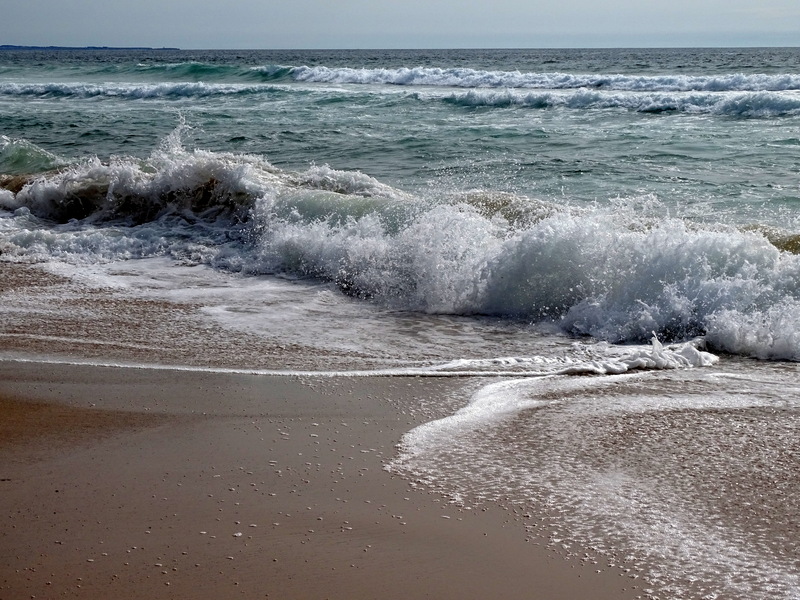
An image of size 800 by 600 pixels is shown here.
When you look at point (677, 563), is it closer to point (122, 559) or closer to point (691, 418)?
point (691, 418)

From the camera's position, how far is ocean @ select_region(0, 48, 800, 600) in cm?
332

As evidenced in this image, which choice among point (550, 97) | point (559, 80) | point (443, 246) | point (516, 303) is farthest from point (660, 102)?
point (516, 303)

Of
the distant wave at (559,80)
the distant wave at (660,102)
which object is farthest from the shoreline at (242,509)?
the distant wave at (559,80)

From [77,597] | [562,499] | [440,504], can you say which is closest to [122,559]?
[77,597]

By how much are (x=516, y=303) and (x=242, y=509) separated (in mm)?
3512

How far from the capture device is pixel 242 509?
3182 millimetres

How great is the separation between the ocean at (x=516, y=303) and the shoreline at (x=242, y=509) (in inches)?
7.4

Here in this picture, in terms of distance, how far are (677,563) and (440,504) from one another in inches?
34.2

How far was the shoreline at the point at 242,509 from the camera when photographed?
2740mm

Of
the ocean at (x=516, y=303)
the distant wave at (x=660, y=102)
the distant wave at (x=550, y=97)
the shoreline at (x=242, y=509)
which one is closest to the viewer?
the shoreline at (x=242, y=509)

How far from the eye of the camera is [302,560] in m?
2.86

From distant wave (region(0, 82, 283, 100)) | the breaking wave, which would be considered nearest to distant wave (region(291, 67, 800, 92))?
distant wave (region(0, 82, 283, 100))

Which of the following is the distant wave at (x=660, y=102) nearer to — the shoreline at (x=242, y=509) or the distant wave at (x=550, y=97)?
the distant wave at (x=550, y=97)

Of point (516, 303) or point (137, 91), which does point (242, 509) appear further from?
point (137, 91)
